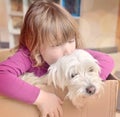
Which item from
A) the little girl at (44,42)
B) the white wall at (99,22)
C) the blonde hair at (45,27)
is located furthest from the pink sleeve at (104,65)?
the white wall at (99,22)

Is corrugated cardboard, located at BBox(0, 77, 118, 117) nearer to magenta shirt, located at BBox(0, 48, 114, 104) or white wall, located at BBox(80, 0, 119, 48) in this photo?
magenta shirt, located at BBox(0, 48, 114, 104)

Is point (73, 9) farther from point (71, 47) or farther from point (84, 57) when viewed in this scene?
point (84, 57)

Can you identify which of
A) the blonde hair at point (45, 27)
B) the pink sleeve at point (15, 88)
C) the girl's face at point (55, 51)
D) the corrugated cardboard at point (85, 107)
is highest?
the blonde hair at point (45, 27)

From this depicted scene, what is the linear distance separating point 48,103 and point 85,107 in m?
0.10

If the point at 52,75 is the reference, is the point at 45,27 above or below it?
above

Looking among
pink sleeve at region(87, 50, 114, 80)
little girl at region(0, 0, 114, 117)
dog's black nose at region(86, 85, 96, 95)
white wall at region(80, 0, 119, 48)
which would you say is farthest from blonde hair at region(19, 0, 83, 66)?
white wall at region(80, 0, 119, 48)

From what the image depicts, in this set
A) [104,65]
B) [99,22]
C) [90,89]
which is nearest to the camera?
[90,89]

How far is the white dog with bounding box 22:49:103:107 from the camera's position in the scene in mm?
621

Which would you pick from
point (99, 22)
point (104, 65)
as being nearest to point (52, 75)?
point (104, 65)

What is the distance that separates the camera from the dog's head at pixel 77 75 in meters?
0.62

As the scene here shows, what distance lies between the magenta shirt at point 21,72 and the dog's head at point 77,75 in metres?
0.06

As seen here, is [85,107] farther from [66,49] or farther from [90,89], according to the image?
[66,49]

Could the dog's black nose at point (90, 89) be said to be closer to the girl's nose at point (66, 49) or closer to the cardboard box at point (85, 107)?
the cardboard box at point (85, 107)

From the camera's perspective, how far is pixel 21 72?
0.78 m
